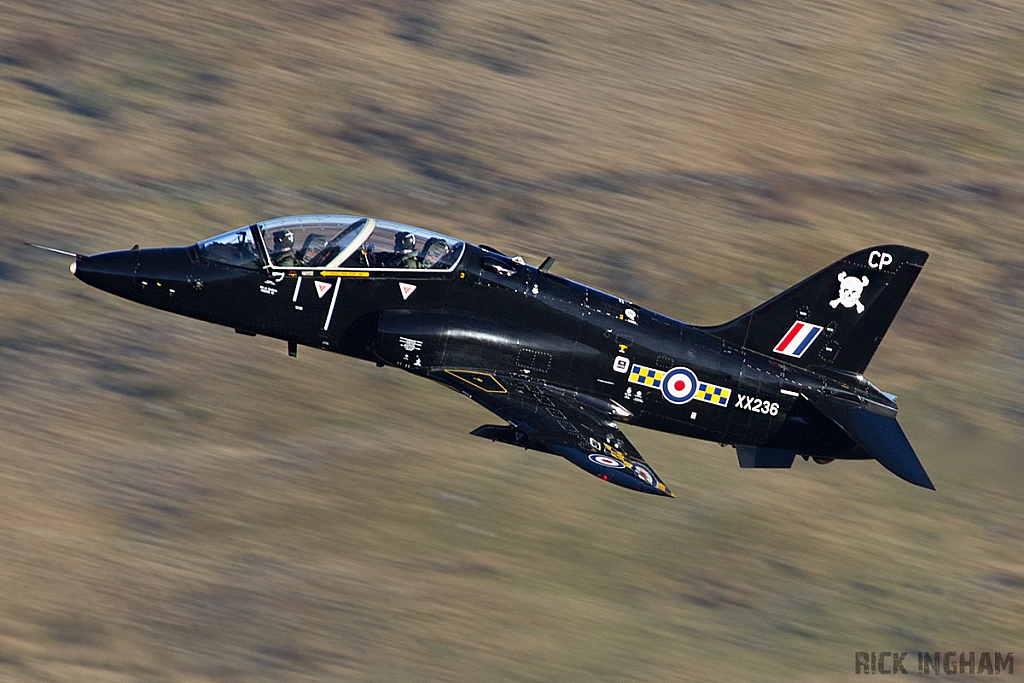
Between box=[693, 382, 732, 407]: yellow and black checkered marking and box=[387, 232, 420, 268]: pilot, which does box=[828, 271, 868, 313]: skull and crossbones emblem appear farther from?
box=[387, 232, 420, 268]: pilot

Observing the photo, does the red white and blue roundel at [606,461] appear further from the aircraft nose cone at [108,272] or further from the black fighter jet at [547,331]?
the aircraft nose cone at [108,272]

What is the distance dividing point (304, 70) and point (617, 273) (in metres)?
12.1

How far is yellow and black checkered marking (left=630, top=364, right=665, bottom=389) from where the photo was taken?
2200cm

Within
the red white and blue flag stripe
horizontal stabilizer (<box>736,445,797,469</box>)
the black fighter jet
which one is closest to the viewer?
the black fighter jet

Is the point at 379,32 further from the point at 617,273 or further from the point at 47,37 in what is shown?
the point at 617,273

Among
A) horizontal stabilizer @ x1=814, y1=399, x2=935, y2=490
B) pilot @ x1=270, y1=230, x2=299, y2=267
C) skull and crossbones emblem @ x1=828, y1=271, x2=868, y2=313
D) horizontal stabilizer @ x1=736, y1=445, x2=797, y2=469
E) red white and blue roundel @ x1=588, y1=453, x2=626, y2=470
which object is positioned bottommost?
red white and blue roundel @ x1=588, y1=453, x2=626, y2=470

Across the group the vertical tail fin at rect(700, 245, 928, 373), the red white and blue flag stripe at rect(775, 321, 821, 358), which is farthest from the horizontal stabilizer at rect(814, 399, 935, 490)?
the red white and blue flag stripe at rect(775, 321, 821, 358)

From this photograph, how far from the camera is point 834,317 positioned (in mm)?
22188

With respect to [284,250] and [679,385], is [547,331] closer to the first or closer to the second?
[679,385]

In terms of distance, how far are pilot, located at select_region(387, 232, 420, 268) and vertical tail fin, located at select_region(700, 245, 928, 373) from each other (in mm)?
5335

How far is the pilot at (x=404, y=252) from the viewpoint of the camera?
21.3 meters

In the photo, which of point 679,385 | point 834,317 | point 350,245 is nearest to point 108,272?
point 350,245

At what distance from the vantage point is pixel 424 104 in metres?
37.0

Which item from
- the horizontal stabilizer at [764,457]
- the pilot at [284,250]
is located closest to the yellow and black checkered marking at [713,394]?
the horizontal stabilizer at [764,457]
